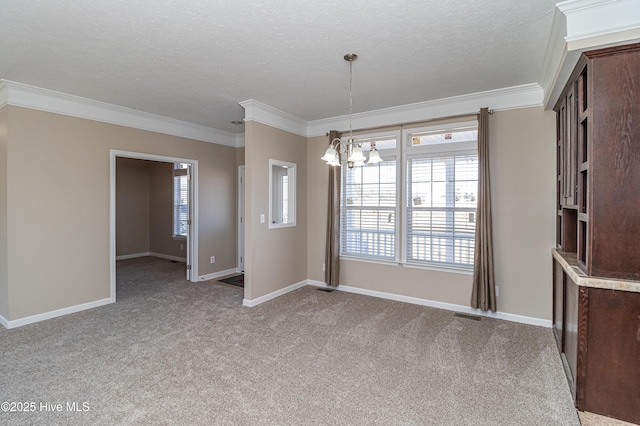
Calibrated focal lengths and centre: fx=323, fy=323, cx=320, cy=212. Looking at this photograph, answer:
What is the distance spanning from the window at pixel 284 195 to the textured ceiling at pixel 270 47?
122 centimetres

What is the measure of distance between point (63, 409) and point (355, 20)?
135 inches

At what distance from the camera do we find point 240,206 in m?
6.54

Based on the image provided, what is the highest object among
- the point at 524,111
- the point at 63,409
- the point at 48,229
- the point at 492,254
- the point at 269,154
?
the point at 524,111

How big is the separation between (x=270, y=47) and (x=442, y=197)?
9.32ft

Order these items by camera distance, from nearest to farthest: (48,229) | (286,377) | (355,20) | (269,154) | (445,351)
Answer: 1. (355,20)
2. (286,377)
3. (445,351)
4. (48,229)
5. (269,154)

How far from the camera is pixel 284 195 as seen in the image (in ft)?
17.1

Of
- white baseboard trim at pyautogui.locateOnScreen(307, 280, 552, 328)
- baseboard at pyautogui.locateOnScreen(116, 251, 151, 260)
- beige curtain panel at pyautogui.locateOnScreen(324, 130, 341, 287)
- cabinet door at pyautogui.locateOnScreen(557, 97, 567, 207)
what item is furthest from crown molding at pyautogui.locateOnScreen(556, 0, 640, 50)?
baseboard at pyautogui.locateOnScreen(116, 251, 151, 260)

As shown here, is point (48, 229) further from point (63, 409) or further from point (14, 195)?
point (63, 409)

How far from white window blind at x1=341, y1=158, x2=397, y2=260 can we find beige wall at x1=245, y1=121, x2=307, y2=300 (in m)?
0.73

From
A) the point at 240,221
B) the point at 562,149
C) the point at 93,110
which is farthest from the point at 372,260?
the point at 93,110

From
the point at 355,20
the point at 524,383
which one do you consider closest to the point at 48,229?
the point at 355,20

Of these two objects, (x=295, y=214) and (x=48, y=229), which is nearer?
(x=48, y=229)

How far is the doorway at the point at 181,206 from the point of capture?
4.54 meters

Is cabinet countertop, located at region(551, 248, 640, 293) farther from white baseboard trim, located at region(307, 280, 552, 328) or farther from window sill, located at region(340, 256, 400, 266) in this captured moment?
window sill, located at region(340, 256, 400, 266)
